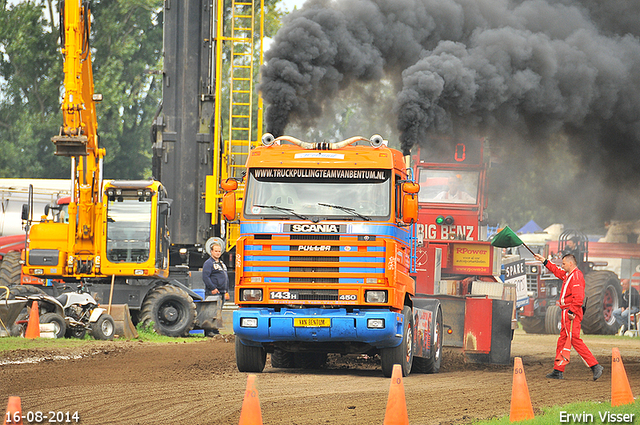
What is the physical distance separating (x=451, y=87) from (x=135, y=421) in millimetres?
9562

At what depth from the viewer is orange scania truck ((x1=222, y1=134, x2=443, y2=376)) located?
39.4 ft

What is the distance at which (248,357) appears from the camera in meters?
12.9

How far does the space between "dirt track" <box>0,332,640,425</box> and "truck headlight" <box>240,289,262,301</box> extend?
104 cm

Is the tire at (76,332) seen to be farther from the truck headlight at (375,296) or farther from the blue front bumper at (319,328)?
the truck headlight at (375,296)

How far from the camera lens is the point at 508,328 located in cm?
1543

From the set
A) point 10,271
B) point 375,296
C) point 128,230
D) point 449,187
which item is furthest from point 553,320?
point 375,296

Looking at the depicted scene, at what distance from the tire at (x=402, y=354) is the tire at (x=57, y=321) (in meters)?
6.84

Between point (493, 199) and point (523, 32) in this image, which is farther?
point (493, 199)

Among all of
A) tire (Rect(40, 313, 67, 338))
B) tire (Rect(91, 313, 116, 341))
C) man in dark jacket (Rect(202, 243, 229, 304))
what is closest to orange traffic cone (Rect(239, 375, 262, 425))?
tire (Rect(40, 313, 67, 338))

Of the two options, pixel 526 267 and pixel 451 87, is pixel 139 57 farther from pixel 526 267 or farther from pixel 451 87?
pixel 451 87

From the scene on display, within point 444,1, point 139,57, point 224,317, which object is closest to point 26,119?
point 139,57

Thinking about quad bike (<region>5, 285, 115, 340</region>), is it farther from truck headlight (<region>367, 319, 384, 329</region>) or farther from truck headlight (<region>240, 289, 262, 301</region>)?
truck headlight (<region>367, 319, 384, 329</region>)

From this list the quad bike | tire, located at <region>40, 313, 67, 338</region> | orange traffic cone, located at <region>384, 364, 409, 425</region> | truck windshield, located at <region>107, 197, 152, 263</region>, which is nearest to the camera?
orange traffic cone, located at <region>384, 364, 409, 425</region>

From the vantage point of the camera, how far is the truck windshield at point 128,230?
64.7 feet
